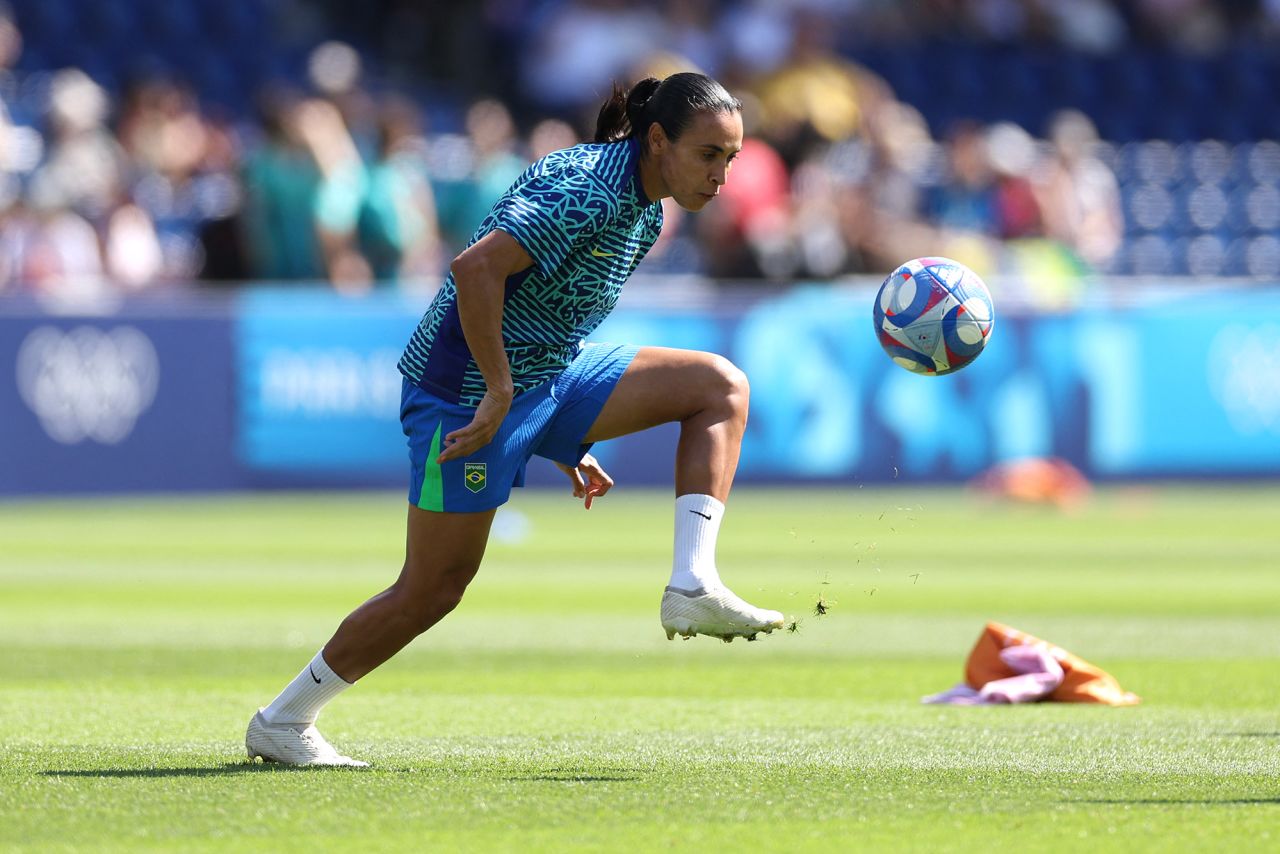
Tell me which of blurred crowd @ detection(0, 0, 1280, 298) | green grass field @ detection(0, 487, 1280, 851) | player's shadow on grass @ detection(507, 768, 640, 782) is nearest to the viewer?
green grass field @ detection(0, 487, 1280, 851)

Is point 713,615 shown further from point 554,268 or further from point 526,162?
point 526,162

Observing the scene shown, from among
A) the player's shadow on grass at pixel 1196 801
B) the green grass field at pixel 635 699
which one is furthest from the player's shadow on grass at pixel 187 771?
the player's shadow on grass at pixel 1196 801

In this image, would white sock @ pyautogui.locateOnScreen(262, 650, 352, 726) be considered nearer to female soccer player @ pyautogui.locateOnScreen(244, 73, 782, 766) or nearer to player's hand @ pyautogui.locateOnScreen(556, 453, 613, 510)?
female soccer player @ pyautogui.locateOnScreen(244, 73, 782, 766)

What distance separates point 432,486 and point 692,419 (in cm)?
83

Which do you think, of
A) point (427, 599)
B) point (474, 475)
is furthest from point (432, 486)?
point (427, 599)

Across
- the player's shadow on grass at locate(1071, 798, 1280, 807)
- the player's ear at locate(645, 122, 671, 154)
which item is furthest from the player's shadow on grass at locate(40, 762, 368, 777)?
the player's shadow on grass at locate(1071, 798, 1280, 807)

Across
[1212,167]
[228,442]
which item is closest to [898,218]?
[1212,167]

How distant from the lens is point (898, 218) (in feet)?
74.3

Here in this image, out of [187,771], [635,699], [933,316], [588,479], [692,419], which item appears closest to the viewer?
[187,771]

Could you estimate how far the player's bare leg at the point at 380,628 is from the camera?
6.48 m

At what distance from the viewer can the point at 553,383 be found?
670 centimetres

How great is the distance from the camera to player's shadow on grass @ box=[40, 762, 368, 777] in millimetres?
6223

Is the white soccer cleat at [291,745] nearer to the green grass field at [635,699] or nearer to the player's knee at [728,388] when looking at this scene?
the green grass field at [635,699]

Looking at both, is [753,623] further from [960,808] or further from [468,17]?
[468,17]
